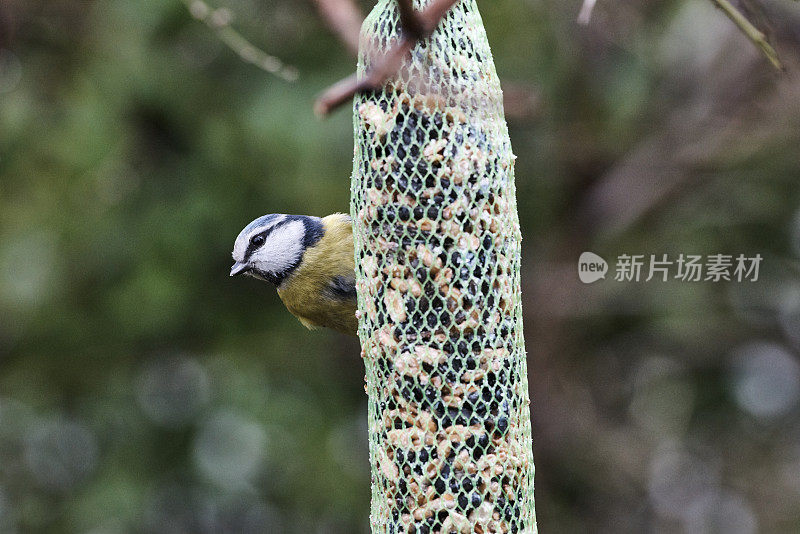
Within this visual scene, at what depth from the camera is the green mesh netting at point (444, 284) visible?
2287 mm

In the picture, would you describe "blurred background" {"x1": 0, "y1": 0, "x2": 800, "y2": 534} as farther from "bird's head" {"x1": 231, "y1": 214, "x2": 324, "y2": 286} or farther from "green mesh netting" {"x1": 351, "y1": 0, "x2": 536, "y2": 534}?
"green mesh netting" {"x1": 351, "y1": 0, "x2": 536, "y2": 534}

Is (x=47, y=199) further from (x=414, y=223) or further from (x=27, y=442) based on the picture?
(x=414, y=223)

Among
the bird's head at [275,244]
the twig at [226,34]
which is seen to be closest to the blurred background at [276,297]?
the twig at [226,34]

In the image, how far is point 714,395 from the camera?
18.7ft

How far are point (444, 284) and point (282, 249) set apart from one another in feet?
3.27

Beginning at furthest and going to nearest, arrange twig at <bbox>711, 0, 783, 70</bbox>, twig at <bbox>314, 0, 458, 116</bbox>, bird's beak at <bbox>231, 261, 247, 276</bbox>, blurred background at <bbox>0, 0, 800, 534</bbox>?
blurred background at <bbox>0, 0, 800, 534</bbox> < bird's beak at <bbox>231, 261, 247, 276</bbox> < twig at <bbox>711, 0, 783, 70</bbox> < twig at <bbox>314, 0, 458, 116</bbox>

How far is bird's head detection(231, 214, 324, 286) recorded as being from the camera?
3.12 metres

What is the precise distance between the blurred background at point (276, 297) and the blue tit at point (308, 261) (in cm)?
107

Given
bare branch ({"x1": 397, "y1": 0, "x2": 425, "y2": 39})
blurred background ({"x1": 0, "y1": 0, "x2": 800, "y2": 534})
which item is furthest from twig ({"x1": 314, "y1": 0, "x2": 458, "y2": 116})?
blurred background ({"x1": 0, "y1": 0, "x2": 800, "y2": 534})

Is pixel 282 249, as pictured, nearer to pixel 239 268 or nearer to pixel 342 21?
pixel 239 268

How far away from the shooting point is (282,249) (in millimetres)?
3170

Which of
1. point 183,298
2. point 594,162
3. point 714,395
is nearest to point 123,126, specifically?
point 183,298

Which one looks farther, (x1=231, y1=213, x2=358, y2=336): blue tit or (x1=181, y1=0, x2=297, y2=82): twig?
(x1=231, y1=213, x2=358, y2=336): blue tit

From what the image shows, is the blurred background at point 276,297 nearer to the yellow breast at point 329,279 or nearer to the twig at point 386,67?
the yellow breast at point 329,279
